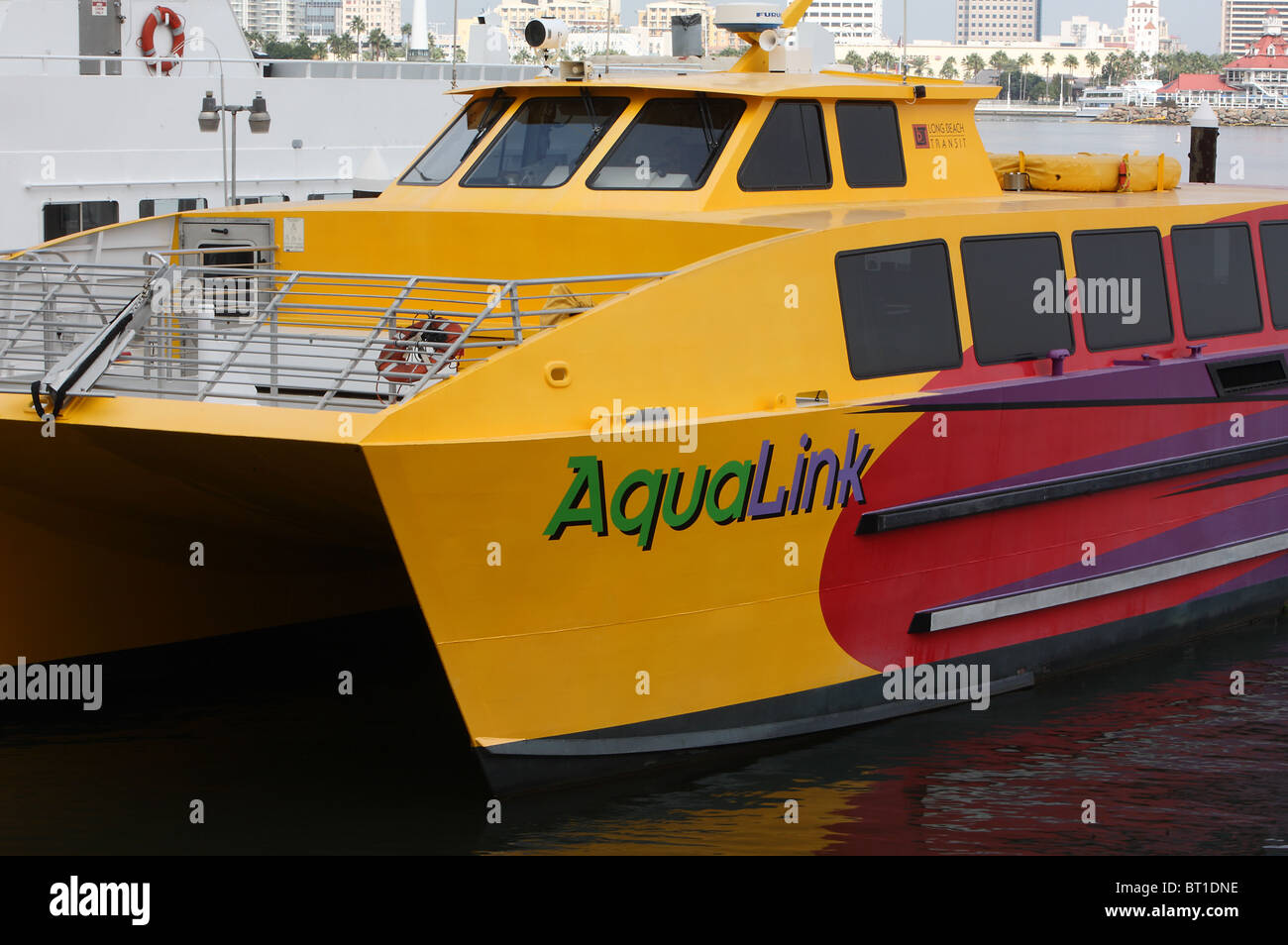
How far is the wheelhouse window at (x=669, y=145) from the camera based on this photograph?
9.13 meters

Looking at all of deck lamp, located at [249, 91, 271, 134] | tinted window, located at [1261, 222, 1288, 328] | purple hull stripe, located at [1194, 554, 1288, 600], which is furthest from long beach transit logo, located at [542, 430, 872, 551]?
deck lamp, located at [249, 91, 271, 134]

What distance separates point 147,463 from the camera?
7.53 m

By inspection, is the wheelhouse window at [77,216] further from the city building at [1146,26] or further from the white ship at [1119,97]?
the city building at [1146,26]

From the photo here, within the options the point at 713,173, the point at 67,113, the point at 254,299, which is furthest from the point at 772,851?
the point at 67,113

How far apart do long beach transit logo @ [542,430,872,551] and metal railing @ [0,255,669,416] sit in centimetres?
75

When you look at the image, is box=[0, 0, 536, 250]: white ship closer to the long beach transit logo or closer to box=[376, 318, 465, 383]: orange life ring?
box=[376, 318, 465, 383]: orange life ring

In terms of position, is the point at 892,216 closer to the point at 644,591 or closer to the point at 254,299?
the point at 644,591

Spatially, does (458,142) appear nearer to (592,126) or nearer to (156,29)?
(592,126)

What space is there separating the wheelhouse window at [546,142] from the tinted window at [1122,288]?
110 inches

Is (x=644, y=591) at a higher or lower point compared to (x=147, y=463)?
lower

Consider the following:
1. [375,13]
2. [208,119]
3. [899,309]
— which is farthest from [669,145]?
[375,13]

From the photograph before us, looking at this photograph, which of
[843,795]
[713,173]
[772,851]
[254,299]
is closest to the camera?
[772,851]

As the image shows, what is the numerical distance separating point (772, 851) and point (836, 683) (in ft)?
3.98
